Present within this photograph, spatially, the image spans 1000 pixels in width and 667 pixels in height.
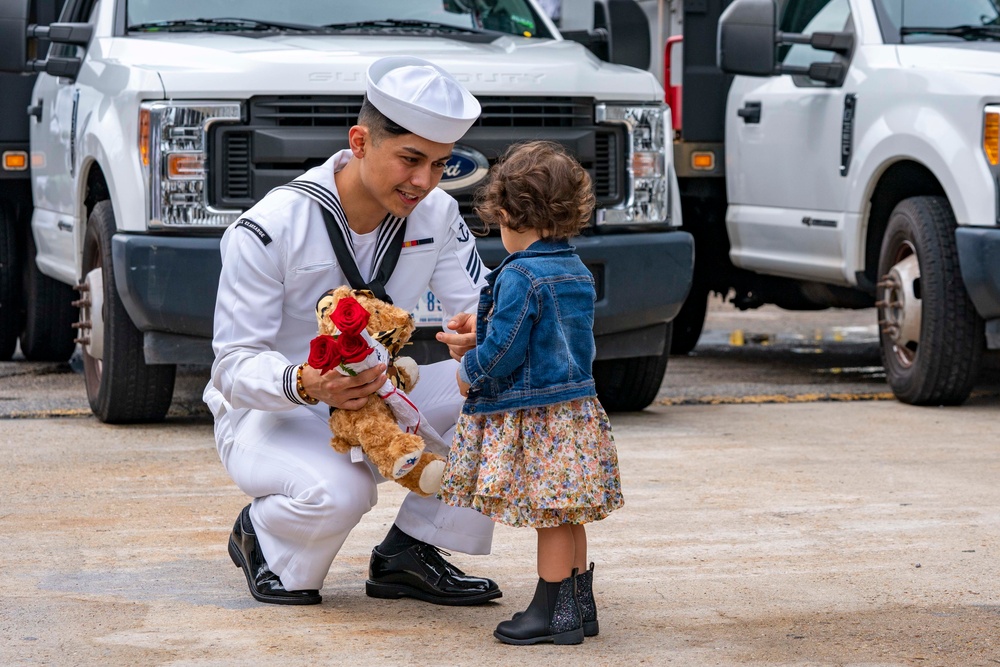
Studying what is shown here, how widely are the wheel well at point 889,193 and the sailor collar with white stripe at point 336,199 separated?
3.82 metres

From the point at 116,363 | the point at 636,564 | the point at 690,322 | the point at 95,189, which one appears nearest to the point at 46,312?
the point at 95,189

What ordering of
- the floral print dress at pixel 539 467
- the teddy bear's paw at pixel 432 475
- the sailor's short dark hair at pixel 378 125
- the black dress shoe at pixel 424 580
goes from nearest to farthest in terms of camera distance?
the floral print dress at pixel 539 467, the teddy bear's paw at pixel 432 475, the sailor's short dark hair at pixel 378 125, the black dress shoe at pixel 424 580

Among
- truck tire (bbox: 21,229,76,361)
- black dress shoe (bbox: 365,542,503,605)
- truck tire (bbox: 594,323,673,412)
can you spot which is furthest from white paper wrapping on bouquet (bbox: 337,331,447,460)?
truck tire (bbox: 21,229,76,361)

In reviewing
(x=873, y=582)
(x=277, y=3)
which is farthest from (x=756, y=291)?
(x=873, y=582)

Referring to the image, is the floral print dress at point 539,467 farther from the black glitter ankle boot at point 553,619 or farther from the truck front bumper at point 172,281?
the truck front bumper at point 172,281

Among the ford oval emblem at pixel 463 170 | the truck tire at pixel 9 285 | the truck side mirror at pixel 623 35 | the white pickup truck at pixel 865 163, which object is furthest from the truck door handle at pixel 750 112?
the truck tire at pixel 9 285

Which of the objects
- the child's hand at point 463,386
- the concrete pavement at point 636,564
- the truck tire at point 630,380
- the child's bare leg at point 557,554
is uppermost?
the child's hand at point 463,386

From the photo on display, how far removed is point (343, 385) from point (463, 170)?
2.59 m

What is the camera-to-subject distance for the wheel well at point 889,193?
729 centimetres

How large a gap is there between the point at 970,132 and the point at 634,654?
3880mm

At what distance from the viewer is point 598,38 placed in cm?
780

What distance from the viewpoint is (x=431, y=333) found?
241 inches

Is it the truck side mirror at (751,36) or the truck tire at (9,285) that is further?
the truck tire at (9,285)

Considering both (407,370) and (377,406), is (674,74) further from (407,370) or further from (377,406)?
(377,406)
